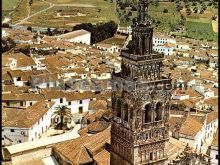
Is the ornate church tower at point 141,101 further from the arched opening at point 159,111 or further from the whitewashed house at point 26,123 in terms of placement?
the whitewashed house at point 26,123

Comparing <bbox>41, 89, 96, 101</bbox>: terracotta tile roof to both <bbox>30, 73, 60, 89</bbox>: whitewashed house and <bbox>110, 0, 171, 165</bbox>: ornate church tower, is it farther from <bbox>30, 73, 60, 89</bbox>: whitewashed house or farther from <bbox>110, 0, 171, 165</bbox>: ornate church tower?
<bbox>110, 0, 171, 165</bbox>: ornate church tower

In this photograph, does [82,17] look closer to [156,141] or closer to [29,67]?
[29,67]

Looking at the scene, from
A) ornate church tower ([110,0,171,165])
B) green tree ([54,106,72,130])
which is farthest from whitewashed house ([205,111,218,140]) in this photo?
ornate church tower ([110,0,171,165])

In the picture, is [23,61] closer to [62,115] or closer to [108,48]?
[62,115]

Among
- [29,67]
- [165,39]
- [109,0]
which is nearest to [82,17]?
[109,0]

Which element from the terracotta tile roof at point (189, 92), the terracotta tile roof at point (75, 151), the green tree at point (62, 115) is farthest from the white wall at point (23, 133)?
the terracotta tile roof at point (189, 92)

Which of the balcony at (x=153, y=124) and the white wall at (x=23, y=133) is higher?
the balcony at (x=153, y=124)

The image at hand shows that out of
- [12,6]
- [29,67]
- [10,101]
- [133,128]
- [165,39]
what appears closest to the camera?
[133,128]
